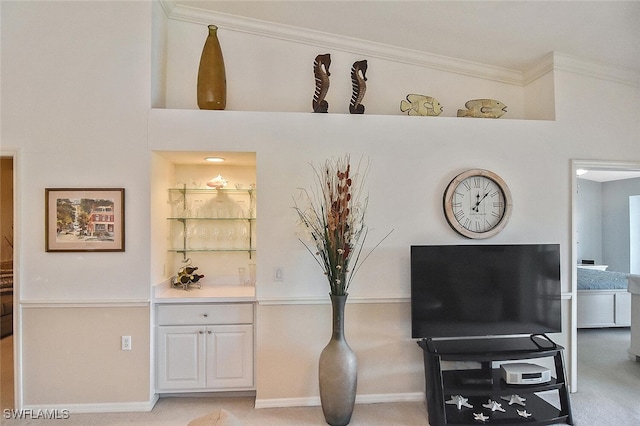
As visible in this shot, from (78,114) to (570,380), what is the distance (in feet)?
15.7

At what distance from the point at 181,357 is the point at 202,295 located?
528 millimetres

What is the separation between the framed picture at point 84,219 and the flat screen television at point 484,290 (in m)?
2.40

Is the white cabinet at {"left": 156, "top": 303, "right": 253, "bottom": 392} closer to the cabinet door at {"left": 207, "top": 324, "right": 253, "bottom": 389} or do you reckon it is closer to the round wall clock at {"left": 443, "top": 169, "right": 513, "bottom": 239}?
the cabinet door at {"left": 207, "top": 324, "right": 253, "bottom": 389}

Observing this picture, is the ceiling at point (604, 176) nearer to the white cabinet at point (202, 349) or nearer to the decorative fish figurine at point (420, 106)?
the decorative fish figurine at point (420, 106)

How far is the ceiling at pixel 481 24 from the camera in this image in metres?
3.08

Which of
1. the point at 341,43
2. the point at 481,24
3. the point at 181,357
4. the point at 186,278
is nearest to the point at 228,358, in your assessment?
the point at 181,357

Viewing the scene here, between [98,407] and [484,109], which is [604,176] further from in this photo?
[98,407]

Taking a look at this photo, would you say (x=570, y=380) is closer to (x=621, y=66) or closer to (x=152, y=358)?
(x=621, y=66)

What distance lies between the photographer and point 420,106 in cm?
357

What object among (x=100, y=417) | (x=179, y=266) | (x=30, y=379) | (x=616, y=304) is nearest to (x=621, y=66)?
(x=616, y=304)

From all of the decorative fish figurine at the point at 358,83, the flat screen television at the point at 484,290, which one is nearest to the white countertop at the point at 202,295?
the flat screen television at the point at 484,290

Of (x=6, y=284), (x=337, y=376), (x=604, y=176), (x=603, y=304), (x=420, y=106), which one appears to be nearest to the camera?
(x=337, y=376)

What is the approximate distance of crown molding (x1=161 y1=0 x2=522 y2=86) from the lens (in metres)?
3.79

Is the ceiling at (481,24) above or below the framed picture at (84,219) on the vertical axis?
above
